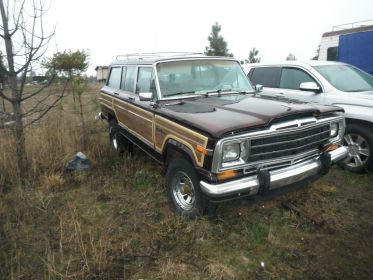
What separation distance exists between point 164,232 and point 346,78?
446 cm

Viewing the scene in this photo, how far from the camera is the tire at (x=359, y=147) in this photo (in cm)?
448

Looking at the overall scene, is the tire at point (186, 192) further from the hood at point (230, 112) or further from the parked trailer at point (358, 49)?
the parked trailer at point (358, 49)

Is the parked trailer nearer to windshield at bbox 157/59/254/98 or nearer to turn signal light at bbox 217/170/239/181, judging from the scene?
windshield at bbox 157/59/254/98

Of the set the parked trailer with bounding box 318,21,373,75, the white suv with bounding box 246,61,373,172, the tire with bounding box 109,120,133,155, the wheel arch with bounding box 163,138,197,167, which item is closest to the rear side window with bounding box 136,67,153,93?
the wheel arch with bounding box 163,138,197,167

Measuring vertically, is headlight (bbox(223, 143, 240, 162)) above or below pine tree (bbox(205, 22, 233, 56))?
below

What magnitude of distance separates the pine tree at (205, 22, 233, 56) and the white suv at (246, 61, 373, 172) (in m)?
22.6

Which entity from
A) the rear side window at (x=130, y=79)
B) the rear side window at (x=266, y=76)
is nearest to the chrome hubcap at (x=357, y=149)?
the rear side window at (x=266, y=76)

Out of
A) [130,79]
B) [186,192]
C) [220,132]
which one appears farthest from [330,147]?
[130,79]

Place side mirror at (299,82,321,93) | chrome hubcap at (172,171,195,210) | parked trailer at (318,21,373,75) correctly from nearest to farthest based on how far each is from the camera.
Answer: chrome hubcap at (172,171,195,210) < side mirror at (299,82,321,93) < parked trailer at (318,21,373,75)

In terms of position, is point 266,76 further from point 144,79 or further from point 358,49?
point 358,49

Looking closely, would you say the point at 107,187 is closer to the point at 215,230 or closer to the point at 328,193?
the point at 215,230

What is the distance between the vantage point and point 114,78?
632 cm

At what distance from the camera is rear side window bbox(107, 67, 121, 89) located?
602 centimetres

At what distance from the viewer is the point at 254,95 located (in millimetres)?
4262
